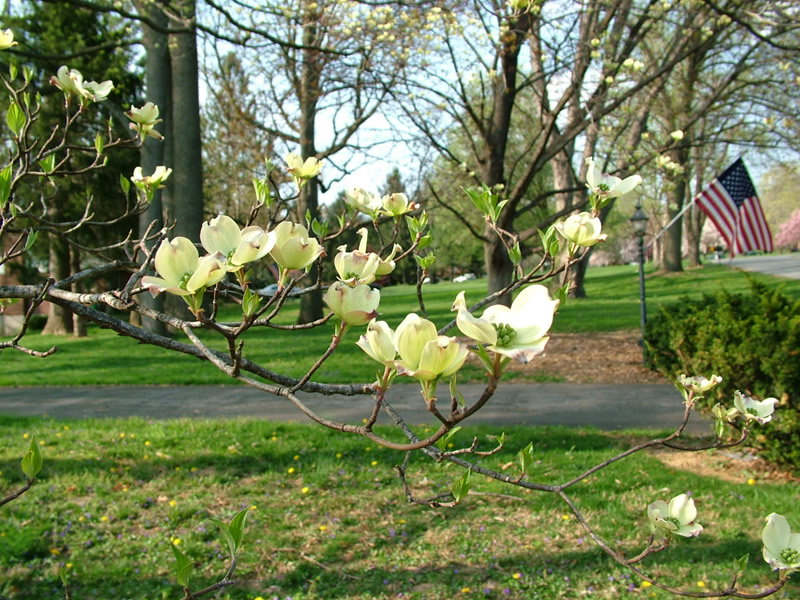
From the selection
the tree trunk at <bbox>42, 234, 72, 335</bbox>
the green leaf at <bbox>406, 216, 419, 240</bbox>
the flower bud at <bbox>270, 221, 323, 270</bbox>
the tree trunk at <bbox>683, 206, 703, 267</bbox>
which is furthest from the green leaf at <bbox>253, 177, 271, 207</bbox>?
the tree trunk at <bbox>683, 206, 703, 267</bbox>

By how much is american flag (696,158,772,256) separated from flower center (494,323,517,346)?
342 inches

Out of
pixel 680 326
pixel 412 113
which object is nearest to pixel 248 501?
pixel 680 326

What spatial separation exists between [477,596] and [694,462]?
3.01 metres

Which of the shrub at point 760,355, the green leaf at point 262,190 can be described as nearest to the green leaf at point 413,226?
the green leaf at point 262,190

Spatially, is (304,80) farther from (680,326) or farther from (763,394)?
(763,394)

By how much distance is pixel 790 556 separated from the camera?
124 cm

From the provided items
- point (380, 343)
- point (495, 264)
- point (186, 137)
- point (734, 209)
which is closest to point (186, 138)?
point (186, 137)

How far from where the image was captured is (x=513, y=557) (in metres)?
3.77

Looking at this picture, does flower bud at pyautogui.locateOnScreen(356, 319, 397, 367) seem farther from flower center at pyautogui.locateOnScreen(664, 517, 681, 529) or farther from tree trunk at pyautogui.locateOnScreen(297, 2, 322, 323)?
tree trunk at pyautogui.locateOnScreen(297, 2, 322, 323)

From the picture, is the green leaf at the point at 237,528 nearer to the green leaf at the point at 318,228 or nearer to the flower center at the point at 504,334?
the flower center at the point at 504,334

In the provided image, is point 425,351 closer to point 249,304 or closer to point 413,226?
point 249,304

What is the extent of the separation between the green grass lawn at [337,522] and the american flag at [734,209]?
4.25m

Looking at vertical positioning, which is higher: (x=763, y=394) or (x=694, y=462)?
(x=763, y=394)

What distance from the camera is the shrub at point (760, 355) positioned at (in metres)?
4.80
